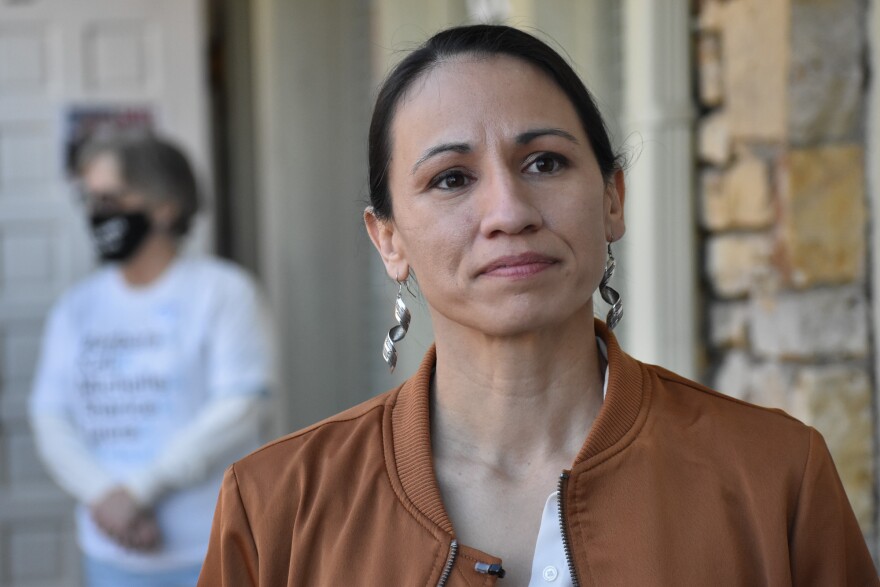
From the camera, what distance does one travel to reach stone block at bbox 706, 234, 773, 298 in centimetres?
273

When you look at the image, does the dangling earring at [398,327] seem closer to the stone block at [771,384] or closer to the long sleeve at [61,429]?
the stone block at [771,384]

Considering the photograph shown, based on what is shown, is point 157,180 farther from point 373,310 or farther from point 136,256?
point 373,310

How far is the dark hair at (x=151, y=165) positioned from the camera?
3.87 metres

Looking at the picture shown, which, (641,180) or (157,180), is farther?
(157,180)

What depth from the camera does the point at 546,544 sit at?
1.60 metres

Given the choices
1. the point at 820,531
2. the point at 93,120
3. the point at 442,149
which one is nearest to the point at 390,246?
the point at 442,149

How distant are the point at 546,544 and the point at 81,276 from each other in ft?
13.3

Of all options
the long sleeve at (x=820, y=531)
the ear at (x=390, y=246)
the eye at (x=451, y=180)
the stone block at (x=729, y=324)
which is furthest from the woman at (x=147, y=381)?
the long sleeve at (x=820, y=531)

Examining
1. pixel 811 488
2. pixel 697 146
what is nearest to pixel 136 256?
pixel 697 146

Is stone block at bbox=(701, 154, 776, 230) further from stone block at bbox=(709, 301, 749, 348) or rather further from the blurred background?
stone block at bbox=(709, 301, 749, 348)

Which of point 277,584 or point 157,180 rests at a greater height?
point 157,180

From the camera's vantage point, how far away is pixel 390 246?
73.9 inches

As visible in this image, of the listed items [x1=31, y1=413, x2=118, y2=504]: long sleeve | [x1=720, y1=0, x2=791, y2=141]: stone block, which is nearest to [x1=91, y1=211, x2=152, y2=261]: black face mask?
[x1=31, y1=413, x2=118, y2=504]: long sleeve

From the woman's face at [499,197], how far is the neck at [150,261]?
224 cm
